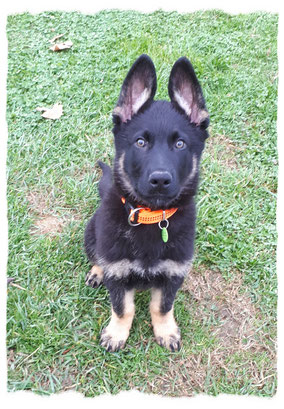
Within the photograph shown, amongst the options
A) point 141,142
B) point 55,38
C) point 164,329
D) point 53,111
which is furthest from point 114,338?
point 55,38

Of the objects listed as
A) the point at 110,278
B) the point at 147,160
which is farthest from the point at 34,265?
the point at 147,160

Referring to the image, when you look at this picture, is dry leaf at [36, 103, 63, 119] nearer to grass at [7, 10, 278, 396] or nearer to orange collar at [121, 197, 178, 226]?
grass at [7, 10, 278, 396]

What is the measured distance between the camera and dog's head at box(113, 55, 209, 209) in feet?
7.61

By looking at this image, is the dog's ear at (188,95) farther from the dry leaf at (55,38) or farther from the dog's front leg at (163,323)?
the dry leaf at (55,38)

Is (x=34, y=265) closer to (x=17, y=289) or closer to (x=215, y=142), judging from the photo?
(x=17, y=289)

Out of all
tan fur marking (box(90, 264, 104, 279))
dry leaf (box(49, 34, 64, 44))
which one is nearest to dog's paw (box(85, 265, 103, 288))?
tan fur marking (box(90, 264, 104, 279))

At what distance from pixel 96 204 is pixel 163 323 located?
1.44 metres

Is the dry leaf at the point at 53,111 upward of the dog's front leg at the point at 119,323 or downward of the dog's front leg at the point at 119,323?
upward

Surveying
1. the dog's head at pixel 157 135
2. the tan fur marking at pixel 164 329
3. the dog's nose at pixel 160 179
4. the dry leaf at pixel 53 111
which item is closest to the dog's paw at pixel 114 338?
the tan fur marking at pixel 164 329

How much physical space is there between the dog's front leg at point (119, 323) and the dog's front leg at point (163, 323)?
0.18 m

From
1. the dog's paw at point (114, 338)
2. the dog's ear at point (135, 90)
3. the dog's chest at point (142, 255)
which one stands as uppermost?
the dog's ear at point (135, 90)

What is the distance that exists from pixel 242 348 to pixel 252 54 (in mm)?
3990

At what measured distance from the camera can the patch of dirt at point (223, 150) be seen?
4359 mm

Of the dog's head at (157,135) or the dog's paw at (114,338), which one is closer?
the dog's head at (157,135)
